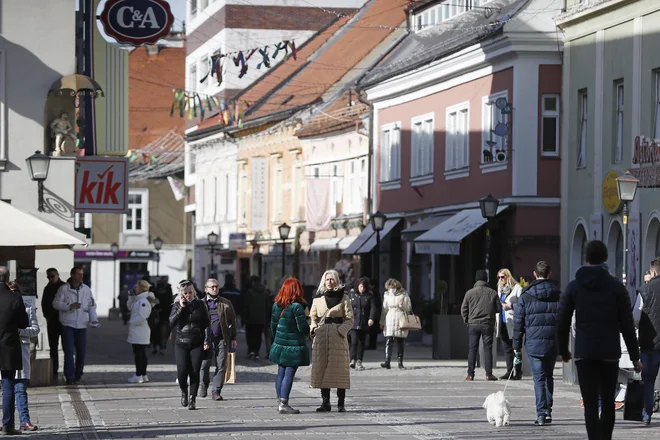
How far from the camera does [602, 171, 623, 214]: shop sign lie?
31.9 m

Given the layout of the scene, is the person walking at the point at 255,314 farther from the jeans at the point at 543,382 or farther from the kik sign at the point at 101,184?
the jeans at the point at 543,382

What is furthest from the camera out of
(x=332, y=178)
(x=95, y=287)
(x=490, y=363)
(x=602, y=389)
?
(x=95, y=287)

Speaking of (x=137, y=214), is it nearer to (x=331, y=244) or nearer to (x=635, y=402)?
(x=331, y=244)

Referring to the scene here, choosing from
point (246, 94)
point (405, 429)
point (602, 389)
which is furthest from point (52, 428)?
point (246, 94)

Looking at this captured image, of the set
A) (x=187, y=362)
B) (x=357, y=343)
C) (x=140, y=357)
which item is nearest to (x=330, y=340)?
(x=187, y=362)

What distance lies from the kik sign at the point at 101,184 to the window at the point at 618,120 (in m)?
10.7

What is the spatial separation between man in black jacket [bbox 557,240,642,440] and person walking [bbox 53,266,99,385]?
478 inches

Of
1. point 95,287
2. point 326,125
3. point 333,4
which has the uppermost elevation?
point 333,4

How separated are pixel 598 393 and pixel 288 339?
5916mm

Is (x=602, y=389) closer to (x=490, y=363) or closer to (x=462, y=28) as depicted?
(x=490, y=363)

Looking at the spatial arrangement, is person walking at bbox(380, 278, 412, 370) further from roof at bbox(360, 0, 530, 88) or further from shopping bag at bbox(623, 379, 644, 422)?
shopping bag at bbox(623, 379, 644, 422)

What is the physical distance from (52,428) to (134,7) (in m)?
13.5

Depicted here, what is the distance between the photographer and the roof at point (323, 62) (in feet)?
173

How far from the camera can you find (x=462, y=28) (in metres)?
41.6
